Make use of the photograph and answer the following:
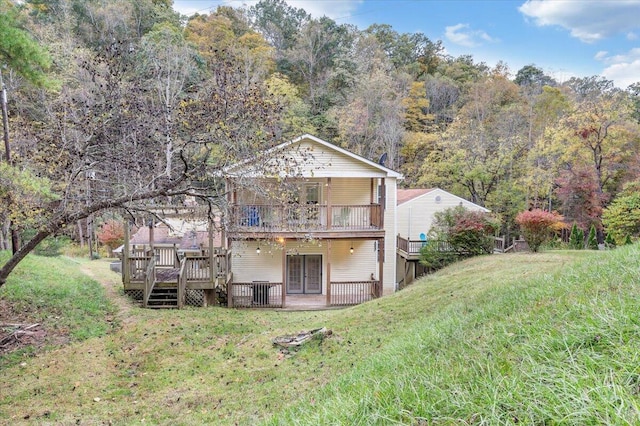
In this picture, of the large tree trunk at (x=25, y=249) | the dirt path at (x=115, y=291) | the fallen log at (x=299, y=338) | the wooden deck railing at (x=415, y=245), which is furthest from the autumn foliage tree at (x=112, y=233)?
the fallen log at (x=299, y=338)

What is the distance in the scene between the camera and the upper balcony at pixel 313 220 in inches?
480

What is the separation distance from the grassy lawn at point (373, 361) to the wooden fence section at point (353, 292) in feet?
10.4

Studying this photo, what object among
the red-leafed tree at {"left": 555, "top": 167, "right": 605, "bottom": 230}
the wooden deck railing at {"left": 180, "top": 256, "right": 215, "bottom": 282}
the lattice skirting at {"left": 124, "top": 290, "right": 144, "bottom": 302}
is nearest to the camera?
the lattice skirting at {"left": 124, "top": 290, "right": 144, "bottom": 302}

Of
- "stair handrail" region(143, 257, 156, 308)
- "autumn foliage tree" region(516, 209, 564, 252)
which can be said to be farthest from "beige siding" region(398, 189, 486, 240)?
"stair handrail" region(143, 257, 156, 308)

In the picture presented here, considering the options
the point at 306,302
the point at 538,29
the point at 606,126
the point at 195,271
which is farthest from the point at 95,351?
the point at 538,29

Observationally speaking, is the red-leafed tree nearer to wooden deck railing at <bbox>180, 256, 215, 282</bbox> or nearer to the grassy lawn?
the grassy lawn

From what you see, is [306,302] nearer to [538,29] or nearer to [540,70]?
[538,29]

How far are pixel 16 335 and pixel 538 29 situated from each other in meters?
→ 30.4

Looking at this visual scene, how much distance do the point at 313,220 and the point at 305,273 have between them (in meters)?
2.84

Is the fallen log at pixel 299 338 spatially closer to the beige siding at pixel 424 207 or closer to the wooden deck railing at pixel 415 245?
the wooden deck railing at pixel 415 245

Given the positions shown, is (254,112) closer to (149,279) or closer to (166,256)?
(149,279)

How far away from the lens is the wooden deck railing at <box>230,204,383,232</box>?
484 inches

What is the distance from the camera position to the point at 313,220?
13664mm

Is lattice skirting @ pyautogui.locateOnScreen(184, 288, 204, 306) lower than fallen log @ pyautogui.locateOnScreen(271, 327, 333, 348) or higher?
lower
